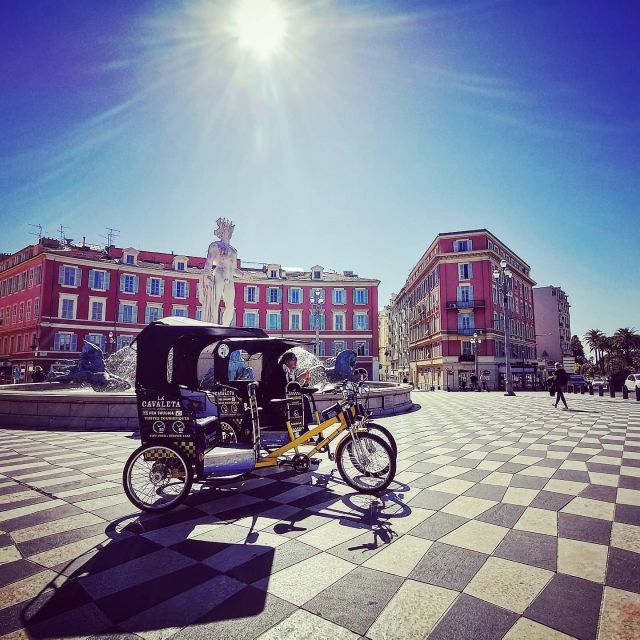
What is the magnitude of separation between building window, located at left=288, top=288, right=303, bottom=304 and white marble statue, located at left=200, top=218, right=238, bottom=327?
101ft

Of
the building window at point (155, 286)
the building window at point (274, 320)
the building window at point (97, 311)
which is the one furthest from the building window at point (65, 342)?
the building window at point (274, 320)

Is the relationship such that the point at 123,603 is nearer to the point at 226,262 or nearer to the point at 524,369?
the point at 226,262

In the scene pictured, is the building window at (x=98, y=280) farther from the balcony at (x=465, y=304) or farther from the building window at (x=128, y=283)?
the balcony at (x=465, y=304)

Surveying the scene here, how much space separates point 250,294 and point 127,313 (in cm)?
1344

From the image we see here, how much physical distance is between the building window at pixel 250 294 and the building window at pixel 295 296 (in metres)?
4.11

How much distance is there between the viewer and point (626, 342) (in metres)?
64.2

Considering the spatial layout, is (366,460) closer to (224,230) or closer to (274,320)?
(224,230)

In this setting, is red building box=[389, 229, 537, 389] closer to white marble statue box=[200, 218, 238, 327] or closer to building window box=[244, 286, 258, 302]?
building window box=[244, 286, 258, 302]

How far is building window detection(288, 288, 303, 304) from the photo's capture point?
46.3 metres

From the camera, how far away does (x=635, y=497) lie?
14.7 feet

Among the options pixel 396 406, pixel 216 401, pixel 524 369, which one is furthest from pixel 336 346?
pixel 216 401

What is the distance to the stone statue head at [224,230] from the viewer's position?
49.6 ft

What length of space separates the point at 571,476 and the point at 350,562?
4095 millimetres

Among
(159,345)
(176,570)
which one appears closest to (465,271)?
(159,345)
